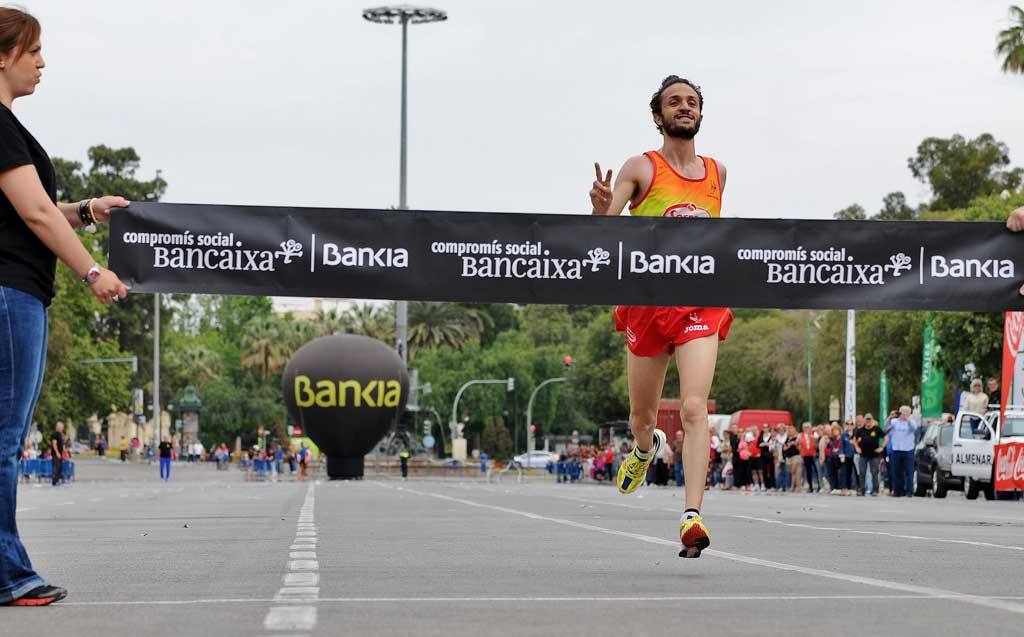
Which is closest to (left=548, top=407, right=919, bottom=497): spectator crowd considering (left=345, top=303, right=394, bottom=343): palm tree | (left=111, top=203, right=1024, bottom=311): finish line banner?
(left=111, top=203, right=1024, bottom=311): finish line banner

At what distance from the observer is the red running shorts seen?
9.58m

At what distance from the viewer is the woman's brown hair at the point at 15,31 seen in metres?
6.77

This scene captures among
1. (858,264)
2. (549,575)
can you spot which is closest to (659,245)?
(858,264)

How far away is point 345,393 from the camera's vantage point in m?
62.0

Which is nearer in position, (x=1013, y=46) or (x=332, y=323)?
(x=1013, y=46)

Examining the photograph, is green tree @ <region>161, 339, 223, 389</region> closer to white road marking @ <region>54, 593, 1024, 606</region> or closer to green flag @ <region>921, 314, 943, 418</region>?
green flag @ <region>921, 314, 943, 418</region>

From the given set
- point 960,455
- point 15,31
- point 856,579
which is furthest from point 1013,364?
point 15,31

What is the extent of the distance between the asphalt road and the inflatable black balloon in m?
47.8

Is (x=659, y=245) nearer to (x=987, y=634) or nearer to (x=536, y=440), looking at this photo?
(x=987, y=634)

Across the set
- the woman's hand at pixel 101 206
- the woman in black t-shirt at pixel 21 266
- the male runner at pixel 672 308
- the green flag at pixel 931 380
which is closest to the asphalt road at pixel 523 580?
the woman in black t-shirt at pixel 21 266

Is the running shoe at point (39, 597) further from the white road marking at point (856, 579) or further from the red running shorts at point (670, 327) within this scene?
the red running shorts at point (670, 327)

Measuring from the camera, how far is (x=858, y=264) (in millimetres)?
11211

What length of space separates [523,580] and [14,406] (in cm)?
235

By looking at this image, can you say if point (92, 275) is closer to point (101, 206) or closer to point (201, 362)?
point (101, 206)
